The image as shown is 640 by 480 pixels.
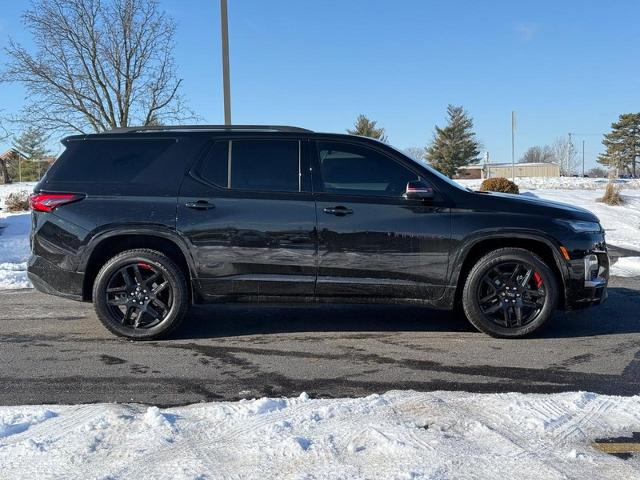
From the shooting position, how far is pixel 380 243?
501 cm

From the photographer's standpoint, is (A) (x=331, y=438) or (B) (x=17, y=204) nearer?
(A) (x=331, y=438)

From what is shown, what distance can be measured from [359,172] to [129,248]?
7.20ft

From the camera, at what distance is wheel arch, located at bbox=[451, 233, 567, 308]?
5.04m

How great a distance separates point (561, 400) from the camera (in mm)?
3604

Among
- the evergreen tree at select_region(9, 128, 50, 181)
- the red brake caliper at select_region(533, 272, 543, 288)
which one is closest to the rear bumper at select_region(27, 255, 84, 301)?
the red brake caliper at select_region(533, 272, 543, 288)

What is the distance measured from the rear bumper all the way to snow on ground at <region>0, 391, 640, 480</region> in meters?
1.75

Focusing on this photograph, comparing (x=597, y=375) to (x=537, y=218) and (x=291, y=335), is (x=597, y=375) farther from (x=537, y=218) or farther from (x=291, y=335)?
(x=291, y=335)

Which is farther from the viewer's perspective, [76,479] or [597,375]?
[597,375]

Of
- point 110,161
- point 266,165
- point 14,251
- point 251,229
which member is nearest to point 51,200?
point 110,161

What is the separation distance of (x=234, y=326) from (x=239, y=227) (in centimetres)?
122

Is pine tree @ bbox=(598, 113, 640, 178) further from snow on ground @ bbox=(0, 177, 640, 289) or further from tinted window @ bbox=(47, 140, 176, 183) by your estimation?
tinted window @ bbox=(47, 140, 176, 183)

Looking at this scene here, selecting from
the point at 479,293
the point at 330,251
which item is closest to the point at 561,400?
the point at 479,293

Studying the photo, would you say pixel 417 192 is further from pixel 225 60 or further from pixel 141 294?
pixel 225 60

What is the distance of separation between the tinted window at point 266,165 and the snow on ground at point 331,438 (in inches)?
83.6
